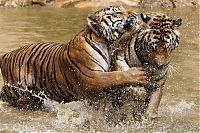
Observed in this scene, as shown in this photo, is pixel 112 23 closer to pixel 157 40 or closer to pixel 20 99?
pixel 157 40

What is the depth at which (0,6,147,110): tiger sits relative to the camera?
3467 mm

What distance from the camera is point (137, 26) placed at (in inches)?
144

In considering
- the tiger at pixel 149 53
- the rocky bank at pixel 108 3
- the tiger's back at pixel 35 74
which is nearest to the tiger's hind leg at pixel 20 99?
the tiger's back at pixel 35 74

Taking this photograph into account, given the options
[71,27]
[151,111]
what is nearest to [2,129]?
[151,111]

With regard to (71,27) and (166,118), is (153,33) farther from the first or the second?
(71,27)

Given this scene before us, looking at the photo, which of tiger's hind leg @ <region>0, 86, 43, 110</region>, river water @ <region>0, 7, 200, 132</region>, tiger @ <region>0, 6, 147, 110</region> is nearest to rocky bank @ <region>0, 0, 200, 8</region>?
river water @ <region>0, 7, 200, 132</region>

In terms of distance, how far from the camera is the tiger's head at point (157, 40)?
3.52 meters

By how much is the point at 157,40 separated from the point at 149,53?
0.10 m

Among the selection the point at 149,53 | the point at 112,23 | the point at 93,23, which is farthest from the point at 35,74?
the point at 149,53

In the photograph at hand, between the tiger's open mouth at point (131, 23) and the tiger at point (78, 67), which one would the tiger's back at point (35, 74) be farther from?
the tiger's open mouth at point (131, 23)

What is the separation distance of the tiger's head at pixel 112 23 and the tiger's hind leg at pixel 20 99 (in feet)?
3.43

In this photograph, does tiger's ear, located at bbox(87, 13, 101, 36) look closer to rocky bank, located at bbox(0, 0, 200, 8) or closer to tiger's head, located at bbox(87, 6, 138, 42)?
tiger's head, located at bbox(87, 6, 138, 42)

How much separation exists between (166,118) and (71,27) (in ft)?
23.4

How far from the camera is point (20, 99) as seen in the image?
14.7 ft
